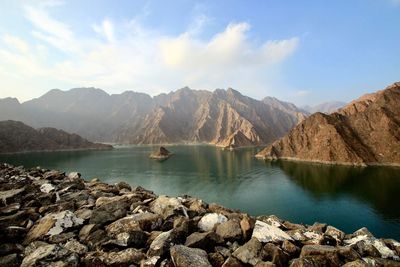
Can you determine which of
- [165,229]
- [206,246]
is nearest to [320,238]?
[206,246]

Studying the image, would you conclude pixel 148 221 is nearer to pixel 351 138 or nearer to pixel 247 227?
pixel 247 227

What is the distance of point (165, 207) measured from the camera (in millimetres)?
13844

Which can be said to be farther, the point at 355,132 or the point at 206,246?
the point at 355,132

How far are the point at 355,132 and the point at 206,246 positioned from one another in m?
124

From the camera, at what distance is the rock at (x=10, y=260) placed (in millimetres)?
8836

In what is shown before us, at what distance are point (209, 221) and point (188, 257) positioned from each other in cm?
352

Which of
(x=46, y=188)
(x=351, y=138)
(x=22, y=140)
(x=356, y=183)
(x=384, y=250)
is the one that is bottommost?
(x=356, y=183)

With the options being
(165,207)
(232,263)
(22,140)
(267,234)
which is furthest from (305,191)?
(22,140)

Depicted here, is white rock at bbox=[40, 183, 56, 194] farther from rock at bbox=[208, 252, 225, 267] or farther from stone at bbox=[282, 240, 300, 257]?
stone at bbox=[282, 240, 300, 257]

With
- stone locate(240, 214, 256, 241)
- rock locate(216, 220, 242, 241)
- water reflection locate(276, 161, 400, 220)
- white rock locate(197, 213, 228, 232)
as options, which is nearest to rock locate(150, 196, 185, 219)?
white rock locate(197, 213, 228, 232)

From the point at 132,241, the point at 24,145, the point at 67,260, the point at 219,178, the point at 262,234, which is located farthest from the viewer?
the point at 24,145

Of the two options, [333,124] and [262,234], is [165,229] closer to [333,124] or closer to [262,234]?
[262,234]

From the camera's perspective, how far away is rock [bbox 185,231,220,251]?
32.6 ft

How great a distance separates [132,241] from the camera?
392 inches
